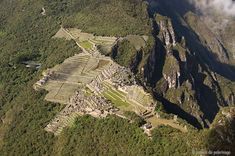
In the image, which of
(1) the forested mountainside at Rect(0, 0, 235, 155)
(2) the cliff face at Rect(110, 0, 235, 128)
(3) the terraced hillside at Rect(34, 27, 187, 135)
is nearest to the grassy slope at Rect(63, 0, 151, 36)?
(1) the forested mountainside at Rect(0, 0, 235, 155)

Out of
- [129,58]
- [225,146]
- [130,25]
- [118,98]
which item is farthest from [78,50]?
[225,146]

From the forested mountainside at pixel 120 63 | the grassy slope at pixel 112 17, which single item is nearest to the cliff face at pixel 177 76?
the forested mountainside at pixel 120 63

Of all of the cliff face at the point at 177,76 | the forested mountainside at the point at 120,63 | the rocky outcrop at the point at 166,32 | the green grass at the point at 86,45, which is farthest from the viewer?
the rocky outcrop at the point at 166,32

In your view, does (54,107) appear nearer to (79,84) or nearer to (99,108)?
(79,84)

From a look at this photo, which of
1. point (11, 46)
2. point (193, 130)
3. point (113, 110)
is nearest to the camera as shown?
point (193, 130)

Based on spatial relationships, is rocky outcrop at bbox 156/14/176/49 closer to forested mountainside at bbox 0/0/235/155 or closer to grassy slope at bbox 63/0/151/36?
forested mountainside at bbox 0/0/235/155

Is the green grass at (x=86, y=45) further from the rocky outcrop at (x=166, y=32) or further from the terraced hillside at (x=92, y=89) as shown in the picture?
the rocky outcrop at (x=166, y=32)

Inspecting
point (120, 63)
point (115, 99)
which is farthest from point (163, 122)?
point (120, 63)

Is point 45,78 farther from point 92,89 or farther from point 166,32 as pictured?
point 166,32
